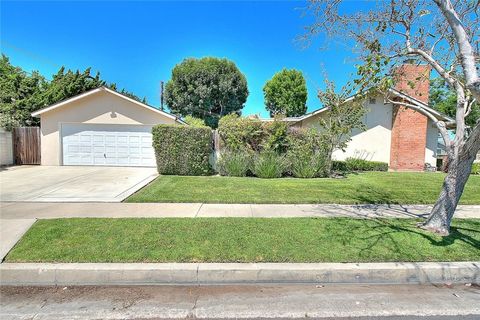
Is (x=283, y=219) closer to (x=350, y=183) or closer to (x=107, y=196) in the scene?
(x=107, y=196)

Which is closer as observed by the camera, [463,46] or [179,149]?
[463,46]

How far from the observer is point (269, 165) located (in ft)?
39.0

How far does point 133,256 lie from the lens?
418cm

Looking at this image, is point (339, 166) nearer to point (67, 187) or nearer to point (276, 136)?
point (276, 136)

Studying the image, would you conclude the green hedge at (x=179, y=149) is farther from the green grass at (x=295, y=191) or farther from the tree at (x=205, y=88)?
the tree at (x=205, y=88)

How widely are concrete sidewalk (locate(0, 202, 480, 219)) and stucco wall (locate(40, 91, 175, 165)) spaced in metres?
9.12

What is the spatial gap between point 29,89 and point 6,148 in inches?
340

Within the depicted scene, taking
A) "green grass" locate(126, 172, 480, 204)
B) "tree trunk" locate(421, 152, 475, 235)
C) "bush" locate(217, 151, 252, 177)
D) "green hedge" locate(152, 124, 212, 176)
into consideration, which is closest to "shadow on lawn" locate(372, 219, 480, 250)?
"tree trunk" locate(421, 152, 475, 235)

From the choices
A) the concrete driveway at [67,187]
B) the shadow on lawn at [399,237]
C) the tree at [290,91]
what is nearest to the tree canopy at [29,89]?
the concrete driveway at [67,187]

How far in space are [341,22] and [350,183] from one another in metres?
6.27

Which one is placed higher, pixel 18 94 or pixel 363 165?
pixel 18 94

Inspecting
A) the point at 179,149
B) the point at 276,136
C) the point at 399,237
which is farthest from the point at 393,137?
the point at 399,237

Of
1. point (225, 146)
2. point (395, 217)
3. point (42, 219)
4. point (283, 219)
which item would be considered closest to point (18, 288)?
point (42, 219)

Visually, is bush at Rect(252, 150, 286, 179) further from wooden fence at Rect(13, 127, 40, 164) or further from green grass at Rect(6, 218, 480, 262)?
wooden fence at Rect(13, 127, 40, 164)
